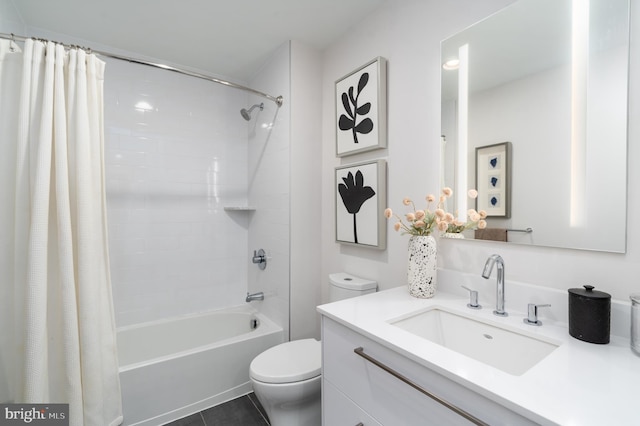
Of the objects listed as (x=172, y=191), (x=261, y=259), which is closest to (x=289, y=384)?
(x=261, y=259)

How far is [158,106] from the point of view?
7.64ft

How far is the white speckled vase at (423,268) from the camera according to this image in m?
1.24

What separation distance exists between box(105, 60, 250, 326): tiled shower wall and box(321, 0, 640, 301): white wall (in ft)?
3.73

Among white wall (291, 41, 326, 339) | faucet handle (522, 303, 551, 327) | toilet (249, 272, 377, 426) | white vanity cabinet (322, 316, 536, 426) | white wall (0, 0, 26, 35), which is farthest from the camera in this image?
white wall (291, 41, 326, 339)

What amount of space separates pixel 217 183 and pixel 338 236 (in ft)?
4.53

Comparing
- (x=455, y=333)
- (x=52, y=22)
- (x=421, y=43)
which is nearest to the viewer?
(x=455, y=333)

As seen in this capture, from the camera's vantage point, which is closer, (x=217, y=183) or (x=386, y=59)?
(x=386, y=59)

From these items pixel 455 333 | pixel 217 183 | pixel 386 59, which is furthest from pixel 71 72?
pixel 455 333

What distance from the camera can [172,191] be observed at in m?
2.40

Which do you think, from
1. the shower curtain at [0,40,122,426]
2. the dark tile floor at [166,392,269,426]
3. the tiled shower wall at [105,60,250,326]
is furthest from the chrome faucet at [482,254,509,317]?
the tiled shower wall at [105,60,250,326]

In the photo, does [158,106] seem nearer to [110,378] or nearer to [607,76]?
[110,378]

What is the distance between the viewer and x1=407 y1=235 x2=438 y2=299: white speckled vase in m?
1.24

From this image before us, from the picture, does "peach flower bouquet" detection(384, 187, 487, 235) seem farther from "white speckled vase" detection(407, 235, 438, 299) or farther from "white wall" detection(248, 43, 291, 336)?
"white wall" detection(248, 43, 291, 336)

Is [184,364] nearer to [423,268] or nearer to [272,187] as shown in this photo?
[272,187]
